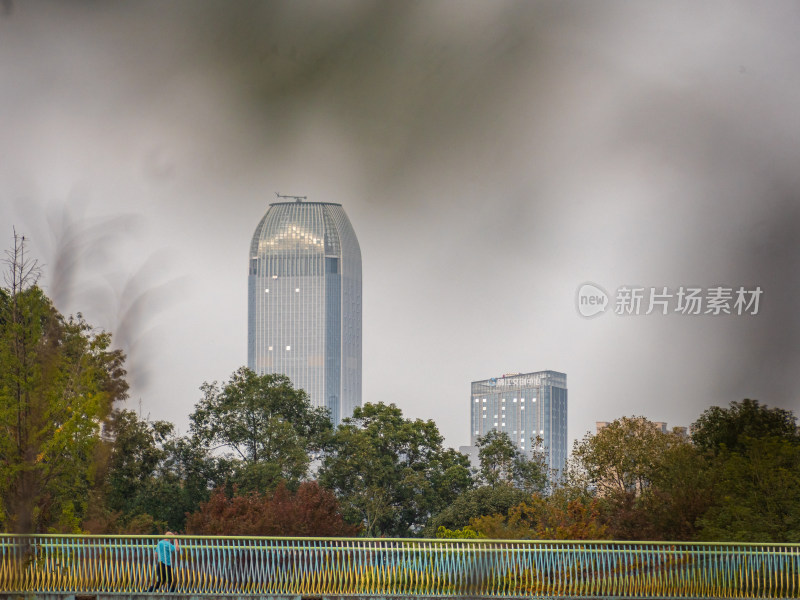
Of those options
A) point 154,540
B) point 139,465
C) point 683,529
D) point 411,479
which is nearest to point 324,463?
point 411,479

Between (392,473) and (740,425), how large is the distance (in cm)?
1594

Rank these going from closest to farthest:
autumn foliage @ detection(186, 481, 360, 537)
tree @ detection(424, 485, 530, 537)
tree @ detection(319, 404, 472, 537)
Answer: autumn foliage @ detection(186, 481, 360, 537) < tree @ detection(424, 485, 530, 537) < tree @ detection(319, 404, 472, 537)

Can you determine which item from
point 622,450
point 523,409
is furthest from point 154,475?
point 523,409

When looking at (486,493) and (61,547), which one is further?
(486,493)

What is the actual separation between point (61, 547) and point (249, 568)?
10.3 feet

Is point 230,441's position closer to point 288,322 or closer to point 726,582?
point 726,582

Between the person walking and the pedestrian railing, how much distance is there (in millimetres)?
73

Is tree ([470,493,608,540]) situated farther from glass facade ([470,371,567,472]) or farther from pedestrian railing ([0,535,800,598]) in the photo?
glass facade ([470,371,567,472])

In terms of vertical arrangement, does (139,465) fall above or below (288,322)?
below

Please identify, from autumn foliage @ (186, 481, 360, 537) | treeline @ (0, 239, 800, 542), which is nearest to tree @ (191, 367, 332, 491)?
treeline @ (0, 239, 800, 542)

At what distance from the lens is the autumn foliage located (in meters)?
25.7

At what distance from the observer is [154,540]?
19109 mm

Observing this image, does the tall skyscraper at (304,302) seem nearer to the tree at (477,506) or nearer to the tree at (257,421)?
the tree at (257,421)

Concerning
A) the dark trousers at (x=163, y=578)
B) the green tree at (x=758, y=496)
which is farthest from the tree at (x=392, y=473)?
the dark trousers at (x=163, y=578)
